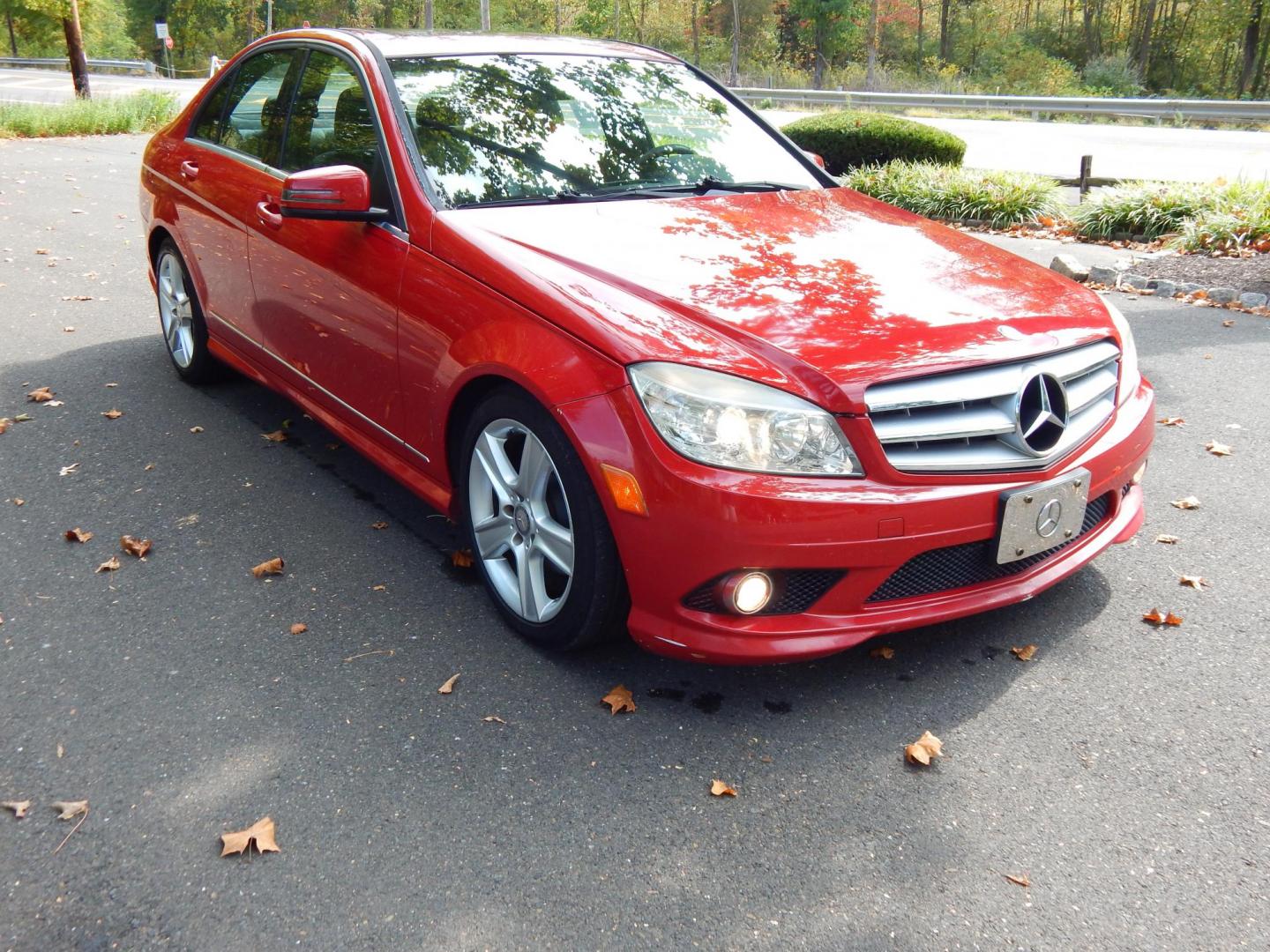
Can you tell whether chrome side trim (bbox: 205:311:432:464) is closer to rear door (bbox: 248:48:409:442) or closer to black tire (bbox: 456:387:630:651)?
rear door (bbox: 248:48:409:442)

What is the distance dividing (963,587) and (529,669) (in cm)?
126

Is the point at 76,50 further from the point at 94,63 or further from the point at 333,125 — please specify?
the point at 94,63

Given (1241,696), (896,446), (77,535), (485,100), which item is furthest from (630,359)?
(77,535)

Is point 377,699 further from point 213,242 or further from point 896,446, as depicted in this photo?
point 213,242

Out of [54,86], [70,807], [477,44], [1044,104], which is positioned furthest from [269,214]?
[54,86]

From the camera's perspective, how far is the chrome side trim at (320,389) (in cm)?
377

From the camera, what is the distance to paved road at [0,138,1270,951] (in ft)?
7.72

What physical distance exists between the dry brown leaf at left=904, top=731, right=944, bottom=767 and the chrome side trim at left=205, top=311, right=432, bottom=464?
1.75 meters

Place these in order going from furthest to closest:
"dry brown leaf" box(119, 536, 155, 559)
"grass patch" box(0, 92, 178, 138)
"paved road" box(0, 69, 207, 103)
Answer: "paved road" box(0, 69, 207, 103) → "grass patch" box(0, 92, 178, 138) → "dry brown leaf" box(119, 536, 155, 559)

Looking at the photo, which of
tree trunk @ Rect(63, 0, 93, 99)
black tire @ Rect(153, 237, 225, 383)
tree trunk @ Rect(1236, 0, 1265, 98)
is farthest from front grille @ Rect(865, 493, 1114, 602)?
tree trunk @ Rect(1236, 0, 1265, 98)

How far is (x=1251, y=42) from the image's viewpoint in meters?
44.6

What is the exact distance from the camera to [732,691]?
3.19 m

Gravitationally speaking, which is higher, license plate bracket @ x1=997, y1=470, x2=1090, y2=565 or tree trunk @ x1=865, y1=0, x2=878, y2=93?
tree trunk @ x1=865, y1=0, x2=878, y2=93

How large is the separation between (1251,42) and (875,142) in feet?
131
